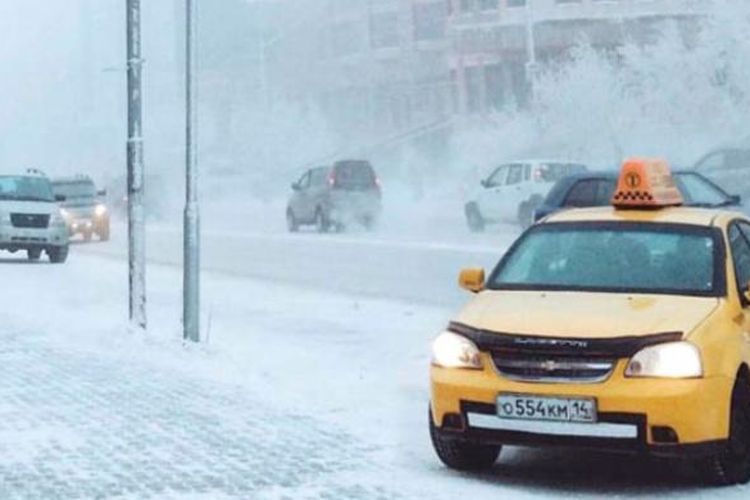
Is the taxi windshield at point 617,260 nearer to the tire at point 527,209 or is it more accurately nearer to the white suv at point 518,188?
the white suv at point 518,188

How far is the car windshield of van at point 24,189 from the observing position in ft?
111

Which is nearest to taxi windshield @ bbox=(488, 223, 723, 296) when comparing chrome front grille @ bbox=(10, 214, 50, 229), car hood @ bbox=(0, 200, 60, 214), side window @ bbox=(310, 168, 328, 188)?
chrome front grille @ bbox=(10, 214, 50, 229)

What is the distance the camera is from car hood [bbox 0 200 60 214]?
1308 inches

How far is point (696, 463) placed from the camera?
900 cm

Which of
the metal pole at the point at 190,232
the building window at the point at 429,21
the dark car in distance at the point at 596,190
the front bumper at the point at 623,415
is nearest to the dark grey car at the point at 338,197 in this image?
the dark car in distance at the point at 596,190

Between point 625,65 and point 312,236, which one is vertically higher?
point 625,65

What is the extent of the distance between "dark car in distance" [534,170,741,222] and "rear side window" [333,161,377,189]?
22.6m

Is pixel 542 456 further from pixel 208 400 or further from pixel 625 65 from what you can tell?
pixel 625 65

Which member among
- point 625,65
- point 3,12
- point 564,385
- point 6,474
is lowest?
point 6,474

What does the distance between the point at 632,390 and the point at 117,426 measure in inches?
156

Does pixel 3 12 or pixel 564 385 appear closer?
pixel 564 385

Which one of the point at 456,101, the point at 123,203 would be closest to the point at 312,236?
the point at 123,203

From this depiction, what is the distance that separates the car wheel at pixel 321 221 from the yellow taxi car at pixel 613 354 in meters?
34.9

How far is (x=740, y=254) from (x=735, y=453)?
1490 mm
